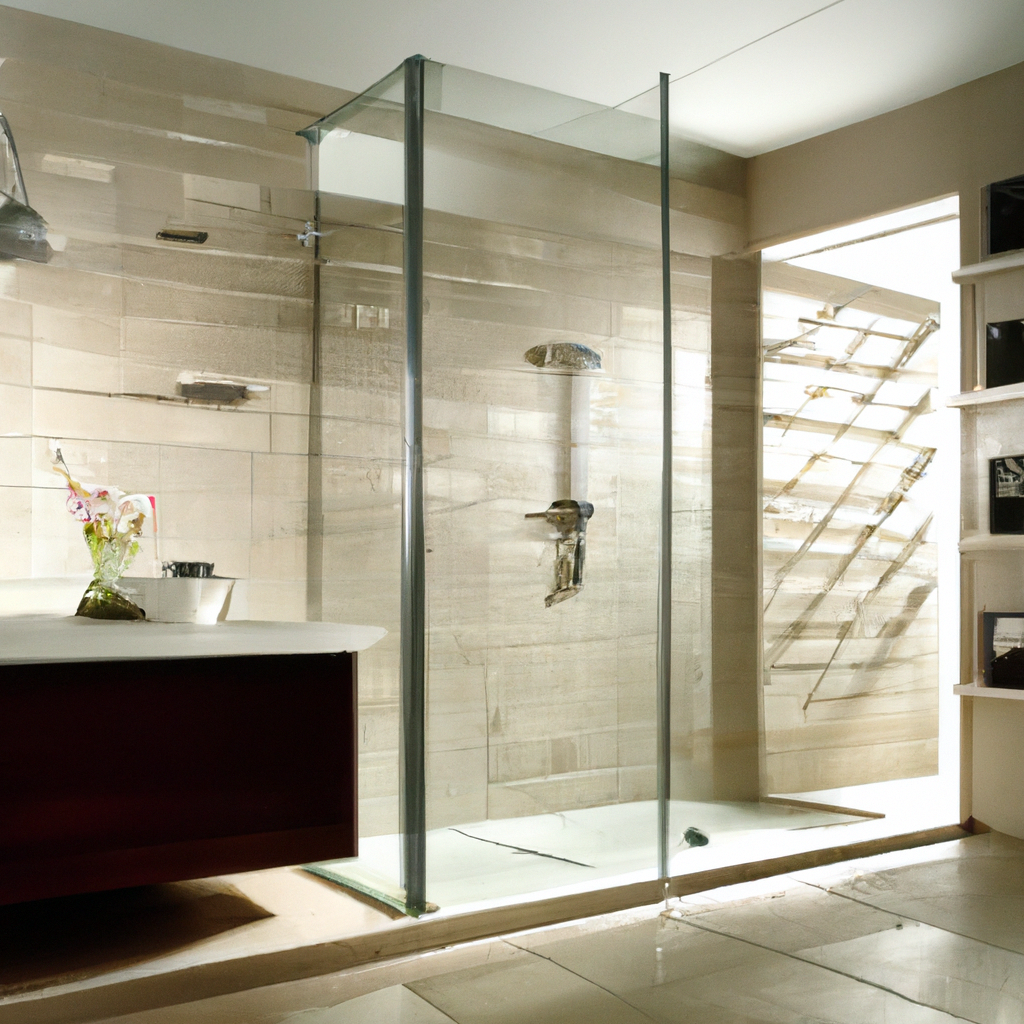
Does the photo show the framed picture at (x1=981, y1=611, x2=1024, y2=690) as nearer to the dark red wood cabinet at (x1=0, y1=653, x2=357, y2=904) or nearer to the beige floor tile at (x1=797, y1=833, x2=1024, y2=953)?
the beige floor tile at (x1=797, y1=833, x2=1024, y2=953)

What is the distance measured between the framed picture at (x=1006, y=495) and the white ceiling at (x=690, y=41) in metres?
0.88

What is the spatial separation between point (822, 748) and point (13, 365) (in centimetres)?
204

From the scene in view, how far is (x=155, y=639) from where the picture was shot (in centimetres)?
179

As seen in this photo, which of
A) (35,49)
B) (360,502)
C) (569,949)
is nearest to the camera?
(569,949)

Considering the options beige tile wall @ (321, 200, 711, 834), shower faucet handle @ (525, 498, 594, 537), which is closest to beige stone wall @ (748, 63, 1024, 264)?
beige tile wall @ (321, 200, 711, 834)

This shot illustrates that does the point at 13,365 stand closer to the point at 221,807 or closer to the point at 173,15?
the point at 173,15

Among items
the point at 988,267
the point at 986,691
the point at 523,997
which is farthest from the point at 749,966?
the point at 988,267

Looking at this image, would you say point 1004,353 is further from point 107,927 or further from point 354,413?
point 107,927

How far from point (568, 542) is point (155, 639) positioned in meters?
0.95

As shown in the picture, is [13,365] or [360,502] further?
[360,502]

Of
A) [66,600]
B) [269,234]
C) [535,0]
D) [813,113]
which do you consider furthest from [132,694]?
[813,113]

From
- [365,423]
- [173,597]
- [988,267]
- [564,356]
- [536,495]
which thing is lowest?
[173,597]

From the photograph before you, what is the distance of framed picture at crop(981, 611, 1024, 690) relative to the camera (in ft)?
7.59

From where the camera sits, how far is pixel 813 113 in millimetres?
2502
